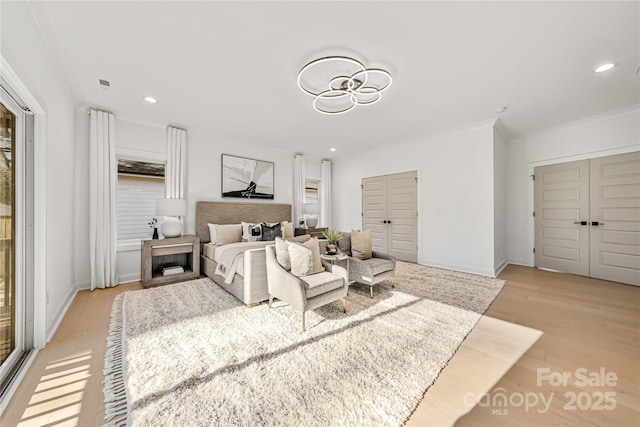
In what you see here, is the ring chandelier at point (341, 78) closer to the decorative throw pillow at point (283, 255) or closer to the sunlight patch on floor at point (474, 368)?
the decorative throw pillow at point (283, 255)

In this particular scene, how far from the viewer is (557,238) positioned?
177 inches

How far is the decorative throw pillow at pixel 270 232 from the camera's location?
4410 mm

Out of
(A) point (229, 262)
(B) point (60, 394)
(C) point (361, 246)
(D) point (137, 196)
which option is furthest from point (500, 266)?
(D) point (137, 196)

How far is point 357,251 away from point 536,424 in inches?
93.6

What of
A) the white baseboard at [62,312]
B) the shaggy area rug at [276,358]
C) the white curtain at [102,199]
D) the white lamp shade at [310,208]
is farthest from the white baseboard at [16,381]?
the white lamp shade at [310,208]

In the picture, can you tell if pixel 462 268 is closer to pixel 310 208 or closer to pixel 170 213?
pixel 310 208

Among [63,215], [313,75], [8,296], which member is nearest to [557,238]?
[313,75]

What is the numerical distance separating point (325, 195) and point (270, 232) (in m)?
2.81

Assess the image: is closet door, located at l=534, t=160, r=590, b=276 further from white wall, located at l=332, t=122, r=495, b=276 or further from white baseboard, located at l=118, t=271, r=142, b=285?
white baseboard, located at l=118, t=271, r=142, b=285

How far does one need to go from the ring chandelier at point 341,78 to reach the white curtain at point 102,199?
3.12 metres

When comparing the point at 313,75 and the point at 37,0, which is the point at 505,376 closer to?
the point at 313,75

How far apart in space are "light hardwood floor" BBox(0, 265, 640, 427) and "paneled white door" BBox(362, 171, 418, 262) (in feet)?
8.10

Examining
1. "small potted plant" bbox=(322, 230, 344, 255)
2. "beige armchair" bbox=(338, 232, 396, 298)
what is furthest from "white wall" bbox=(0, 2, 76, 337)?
"beige armchair" bbox=(338, 232, 396, 298)

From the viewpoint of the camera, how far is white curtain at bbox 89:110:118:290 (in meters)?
3.48
